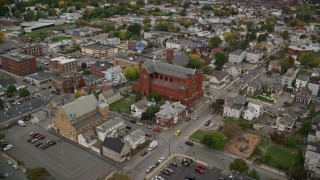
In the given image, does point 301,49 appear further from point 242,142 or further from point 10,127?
point 10,127

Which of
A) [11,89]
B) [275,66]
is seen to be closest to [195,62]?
[275,66]

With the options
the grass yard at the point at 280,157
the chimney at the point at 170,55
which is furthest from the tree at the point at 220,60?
the grass yard at the point at 280,157

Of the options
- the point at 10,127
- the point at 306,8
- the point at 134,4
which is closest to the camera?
the point at 10,127

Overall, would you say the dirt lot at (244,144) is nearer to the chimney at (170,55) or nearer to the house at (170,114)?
the house at (170,114)

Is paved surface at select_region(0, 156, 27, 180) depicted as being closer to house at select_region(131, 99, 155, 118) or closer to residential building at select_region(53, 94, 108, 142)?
residential building at select_region(53, 94, 108, 142)

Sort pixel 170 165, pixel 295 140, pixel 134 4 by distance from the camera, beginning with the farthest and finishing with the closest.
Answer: pixel 134 4, pixel 295 140, pixel 170 165

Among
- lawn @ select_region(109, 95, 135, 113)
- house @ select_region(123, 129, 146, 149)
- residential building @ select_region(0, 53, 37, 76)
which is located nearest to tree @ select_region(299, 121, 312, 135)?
house @ select_region(123, 129, 146, 149)

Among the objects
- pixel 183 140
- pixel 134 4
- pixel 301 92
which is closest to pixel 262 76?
pixel 301 92
